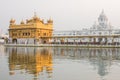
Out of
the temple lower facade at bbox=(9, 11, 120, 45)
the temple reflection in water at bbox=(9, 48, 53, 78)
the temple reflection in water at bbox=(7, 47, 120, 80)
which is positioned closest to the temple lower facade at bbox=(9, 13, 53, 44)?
the temple lower facade at bbox=(9, 11, 120, 45)

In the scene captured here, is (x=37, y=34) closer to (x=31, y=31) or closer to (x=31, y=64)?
(x=31, y=31)

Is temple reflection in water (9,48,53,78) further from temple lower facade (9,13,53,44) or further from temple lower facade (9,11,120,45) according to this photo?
temple lower facade (9,13,53,44)

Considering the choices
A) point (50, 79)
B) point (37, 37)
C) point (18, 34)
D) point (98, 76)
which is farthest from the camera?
point (18, 34)

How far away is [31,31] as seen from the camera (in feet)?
189

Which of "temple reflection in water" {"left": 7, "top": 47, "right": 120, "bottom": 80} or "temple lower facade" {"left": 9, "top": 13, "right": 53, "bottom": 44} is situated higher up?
"temple lower facade" {"left": 9, "top": 13, "right": 53, "bottom": 44}

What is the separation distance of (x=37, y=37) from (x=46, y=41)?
3.12 meters

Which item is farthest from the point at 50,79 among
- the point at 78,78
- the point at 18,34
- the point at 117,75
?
the point at 18,34

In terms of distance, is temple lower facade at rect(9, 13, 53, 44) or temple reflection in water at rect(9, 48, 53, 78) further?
temple lower facade at rect(9, 13, 53, 44)

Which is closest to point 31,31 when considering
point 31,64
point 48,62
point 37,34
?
point 37,34

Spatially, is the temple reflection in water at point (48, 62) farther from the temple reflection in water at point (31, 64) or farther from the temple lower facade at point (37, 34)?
the temple lower facade at point (37, 34)

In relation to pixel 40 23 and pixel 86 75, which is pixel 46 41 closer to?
pixel 40 23

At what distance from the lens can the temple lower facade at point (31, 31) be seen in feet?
187

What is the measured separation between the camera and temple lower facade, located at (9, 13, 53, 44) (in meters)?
57.1

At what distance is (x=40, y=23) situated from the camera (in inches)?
2299
